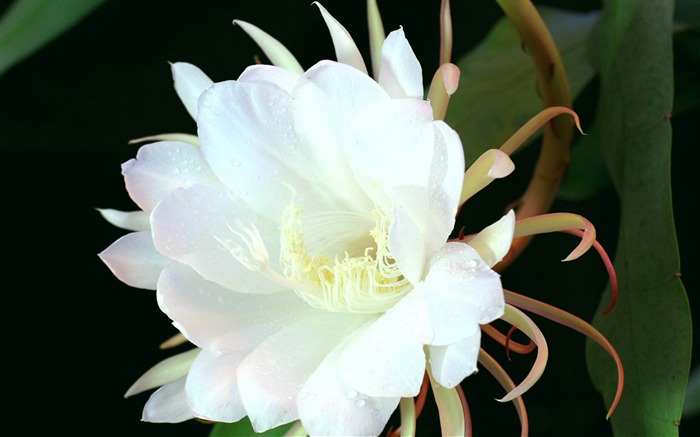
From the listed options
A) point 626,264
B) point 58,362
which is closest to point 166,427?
point 58,362

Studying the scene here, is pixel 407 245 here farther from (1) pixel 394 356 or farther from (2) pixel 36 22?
(2) pixel 36 22

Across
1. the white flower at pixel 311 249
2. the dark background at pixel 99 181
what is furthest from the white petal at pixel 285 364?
the dark background at pixel 99 181

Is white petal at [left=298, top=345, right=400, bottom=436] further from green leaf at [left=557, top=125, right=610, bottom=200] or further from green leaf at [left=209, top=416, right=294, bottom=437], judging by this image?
green leaf at [left=557, top=125, right=610, bottom=200]

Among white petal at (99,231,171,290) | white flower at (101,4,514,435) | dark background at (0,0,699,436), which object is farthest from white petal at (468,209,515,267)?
dark background at (0,0,699,436)

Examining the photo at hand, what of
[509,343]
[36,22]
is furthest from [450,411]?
[36,22]

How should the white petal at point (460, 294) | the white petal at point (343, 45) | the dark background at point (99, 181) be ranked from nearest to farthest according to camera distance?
the white petal at point (460, 294)
the white petal at point (343, 45)
the dark background at point (99, 181)

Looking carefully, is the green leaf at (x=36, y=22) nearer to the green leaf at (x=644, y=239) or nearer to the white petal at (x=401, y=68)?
the white petal at (x=401, y=68)
